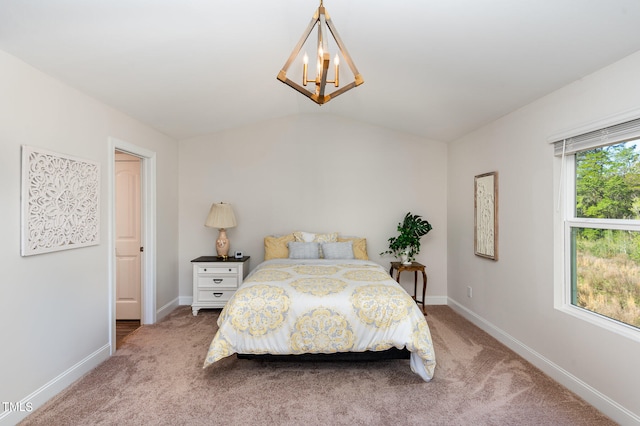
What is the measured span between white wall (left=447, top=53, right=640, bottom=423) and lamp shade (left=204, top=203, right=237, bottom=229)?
2.91 m

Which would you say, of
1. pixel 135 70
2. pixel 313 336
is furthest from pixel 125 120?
pixel 313 336

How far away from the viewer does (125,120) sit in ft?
10.3

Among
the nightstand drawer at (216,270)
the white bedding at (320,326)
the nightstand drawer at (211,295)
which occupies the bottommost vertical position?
the nightstand drawer at (211,295)

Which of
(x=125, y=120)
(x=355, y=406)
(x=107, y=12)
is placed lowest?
(x=355, y=406)

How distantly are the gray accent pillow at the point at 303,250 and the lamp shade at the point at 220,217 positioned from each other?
826mm

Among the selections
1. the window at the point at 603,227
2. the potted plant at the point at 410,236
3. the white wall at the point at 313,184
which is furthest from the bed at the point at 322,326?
the white wall at the point at 313,184

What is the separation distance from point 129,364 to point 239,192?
238cm

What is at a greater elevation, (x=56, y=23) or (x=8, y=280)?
(x=56, y=23)

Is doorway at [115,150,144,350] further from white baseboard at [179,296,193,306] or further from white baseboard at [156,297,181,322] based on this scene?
white baseboard at [179,296,193,306]

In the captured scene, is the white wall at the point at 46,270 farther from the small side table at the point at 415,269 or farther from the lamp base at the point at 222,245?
the small side table at the point at 415,269

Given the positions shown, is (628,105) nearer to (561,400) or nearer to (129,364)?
(561,400)

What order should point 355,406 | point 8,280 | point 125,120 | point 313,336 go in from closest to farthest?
point 8,280
point 355,406
point 313,336
point 125,120

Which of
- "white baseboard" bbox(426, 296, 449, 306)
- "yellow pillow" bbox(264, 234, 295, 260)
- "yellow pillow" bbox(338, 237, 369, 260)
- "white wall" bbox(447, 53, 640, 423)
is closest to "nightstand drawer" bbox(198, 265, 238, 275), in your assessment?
"yellow pillow" bbox(264, 234, 295, 260)

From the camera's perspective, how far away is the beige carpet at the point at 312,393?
199cm
